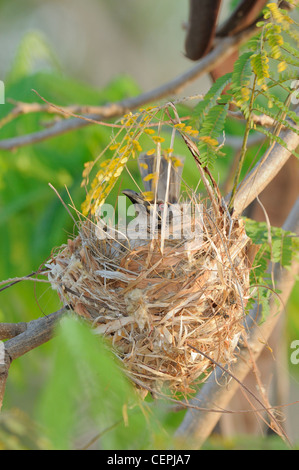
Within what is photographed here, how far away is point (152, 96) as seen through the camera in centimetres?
312

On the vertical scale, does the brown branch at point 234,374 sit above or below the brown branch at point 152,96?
below

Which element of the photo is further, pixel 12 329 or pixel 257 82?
pixel 12 329

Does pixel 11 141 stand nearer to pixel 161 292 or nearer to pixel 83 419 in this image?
pixel 161 292

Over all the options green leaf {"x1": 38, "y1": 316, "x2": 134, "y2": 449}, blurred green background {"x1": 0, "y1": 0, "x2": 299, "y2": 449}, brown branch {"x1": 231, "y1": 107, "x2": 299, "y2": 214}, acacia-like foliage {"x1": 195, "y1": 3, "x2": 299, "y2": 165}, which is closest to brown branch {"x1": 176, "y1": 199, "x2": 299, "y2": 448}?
blurred green background {"x1": 0, "y1": 0, "x2": 299, "y2": 449}

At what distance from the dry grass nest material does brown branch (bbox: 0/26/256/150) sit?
1.43 metres

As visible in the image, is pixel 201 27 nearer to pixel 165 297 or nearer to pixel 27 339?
pixel 165 297

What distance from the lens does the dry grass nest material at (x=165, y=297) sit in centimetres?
158

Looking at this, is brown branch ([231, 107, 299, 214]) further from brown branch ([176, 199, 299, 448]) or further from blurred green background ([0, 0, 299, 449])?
brown branch ([176, 199, 299, 448])

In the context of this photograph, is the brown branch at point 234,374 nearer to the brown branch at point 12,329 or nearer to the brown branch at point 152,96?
the brown branch at point 12,329

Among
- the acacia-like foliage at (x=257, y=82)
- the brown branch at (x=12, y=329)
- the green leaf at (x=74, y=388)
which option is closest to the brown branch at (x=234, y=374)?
the acacia-like foliage at (x=257, y=82)

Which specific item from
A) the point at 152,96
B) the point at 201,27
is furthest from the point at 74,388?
the point at 152,96

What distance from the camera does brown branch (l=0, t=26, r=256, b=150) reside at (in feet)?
9.52

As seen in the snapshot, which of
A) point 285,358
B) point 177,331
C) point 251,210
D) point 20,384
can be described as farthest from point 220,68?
point 20,384

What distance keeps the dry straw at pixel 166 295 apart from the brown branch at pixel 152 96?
1.42 metres
